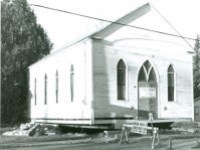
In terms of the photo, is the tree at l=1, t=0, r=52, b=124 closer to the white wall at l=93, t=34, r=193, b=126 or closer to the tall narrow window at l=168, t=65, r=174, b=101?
the white wall at l=93, t=34, r=193, b=126

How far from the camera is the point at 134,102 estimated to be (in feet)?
83.0

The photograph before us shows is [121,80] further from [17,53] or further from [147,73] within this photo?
[17,53]

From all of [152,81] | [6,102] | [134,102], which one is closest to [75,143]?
[134,102]

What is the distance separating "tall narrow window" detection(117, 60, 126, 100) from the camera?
2492 cm

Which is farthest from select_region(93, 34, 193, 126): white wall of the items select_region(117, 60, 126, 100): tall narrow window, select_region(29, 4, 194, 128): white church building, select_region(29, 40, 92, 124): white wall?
select_region(29, 40, 92, 124): white wall

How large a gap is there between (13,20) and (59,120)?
17014 mm

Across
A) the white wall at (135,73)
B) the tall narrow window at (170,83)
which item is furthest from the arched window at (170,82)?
the white wall at (135,73)

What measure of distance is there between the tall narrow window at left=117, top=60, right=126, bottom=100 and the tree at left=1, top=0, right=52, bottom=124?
13.9 meters

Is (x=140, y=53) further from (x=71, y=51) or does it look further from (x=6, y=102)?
(x=6, y=102)

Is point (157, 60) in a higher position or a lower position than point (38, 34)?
lower

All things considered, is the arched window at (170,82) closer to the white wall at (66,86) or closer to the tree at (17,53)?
the white wall at (66,86)

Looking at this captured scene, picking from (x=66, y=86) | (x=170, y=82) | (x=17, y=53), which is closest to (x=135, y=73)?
(x=170, y=82)

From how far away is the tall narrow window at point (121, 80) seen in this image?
2492 centimetres

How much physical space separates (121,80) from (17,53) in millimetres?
16388
